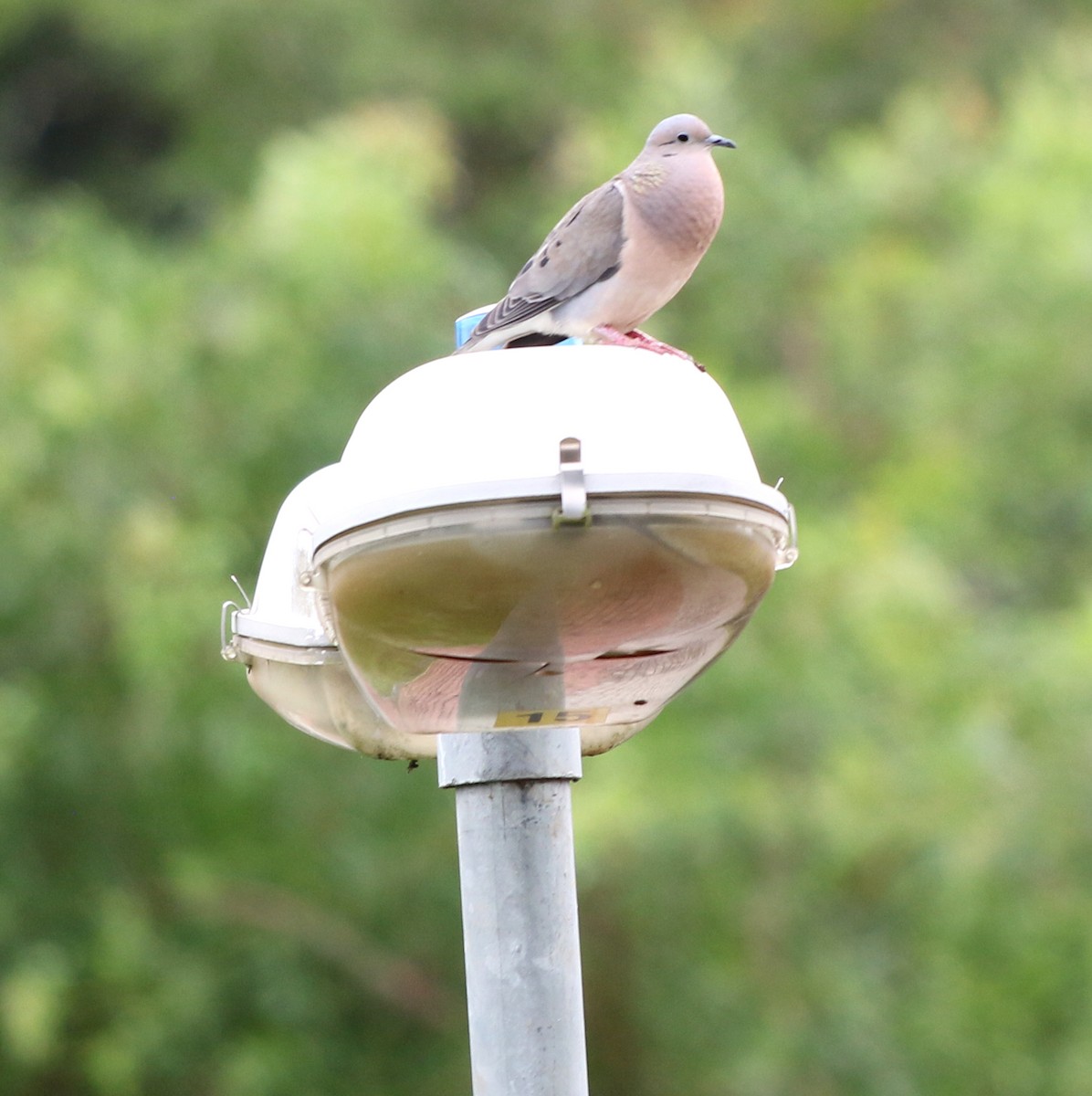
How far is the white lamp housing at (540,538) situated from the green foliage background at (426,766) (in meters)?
4.94

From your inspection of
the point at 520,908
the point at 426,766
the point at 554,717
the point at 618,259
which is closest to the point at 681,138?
the point at 618,259

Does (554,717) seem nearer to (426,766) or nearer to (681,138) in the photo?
(681,138)

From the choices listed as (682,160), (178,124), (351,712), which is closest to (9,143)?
(178,124)

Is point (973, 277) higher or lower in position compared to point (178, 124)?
lower

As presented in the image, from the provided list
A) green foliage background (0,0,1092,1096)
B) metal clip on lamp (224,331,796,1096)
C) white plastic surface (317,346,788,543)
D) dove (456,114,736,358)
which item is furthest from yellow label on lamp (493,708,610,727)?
green foliage background (0,0,1092,1096)

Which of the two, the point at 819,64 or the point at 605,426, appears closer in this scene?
the point at 605,426

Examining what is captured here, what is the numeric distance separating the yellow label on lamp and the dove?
769 millimetres

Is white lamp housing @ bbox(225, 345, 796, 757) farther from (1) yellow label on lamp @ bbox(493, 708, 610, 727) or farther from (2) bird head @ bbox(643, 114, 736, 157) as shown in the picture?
(2) bird head @ bbox(643, 114, 736, 157)

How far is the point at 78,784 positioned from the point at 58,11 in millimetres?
7980

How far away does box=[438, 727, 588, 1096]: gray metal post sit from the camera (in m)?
1.89

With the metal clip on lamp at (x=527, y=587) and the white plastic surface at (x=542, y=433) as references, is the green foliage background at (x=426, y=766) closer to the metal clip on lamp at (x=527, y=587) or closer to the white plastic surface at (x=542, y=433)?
the metal clip on lamp at (x=527, y=587)

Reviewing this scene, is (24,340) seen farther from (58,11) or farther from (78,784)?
(58,11)

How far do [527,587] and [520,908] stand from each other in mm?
373

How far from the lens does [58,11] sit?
13.7 metres
